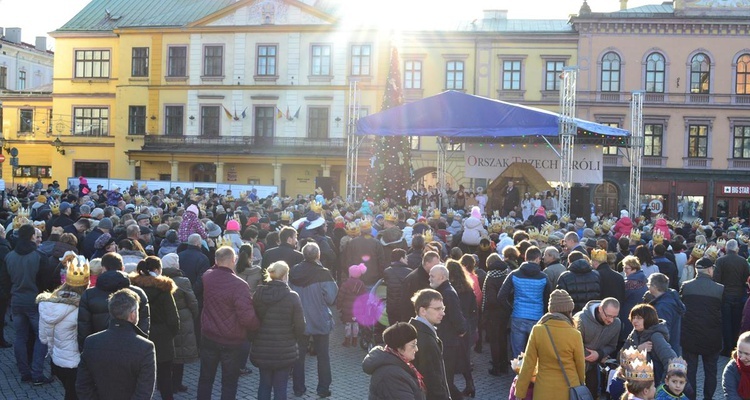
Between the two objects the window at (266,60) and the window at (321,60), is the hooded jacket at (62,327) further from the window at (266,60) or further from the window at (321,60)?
the window at (266,60)

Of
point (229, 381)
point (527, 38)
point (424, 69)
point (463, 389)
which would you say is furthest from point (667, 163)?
point (229, 381)

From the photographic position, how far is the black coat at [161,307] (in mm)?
7523

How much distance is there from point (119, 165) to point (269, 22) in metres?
12.7

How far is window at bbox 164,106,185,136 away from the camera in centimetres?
4506

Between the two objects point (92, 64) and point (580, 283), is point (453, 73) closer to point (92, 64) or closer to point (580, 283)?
point (92, 64)

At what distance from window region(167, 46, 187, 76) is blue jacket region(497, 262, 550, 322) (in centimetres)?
3894

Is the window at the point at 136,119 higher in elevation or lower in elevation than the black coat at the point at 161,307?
higher

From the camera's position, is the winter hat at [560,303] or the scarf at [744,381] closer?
the scarf at [744,381]

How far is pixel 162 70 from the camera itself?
4516 cm

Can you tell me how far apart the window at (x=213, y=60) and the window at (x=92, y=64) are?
6.86 metres

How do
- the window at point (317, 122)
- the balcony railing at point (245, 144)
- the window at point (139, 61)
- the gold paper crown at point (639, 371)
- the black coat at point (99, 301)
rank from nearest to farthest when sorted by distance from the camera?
the gold paper crown at point (639, 371)
the black coat at point (99, 301)
the balcony railing at point (245, 144)
the window at point (317, 122)
the window at point (139, 61)

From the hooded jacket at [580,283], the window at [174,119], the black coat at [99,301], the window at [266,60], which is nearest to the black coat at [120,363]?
the black coat at [99,301]

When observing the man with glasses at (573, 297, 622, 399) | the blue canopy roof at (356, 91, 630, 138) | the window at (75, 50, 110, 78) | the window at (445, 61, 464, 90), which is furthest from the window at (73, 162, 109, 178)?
the man with glasses at (573, 297, 622, 399)

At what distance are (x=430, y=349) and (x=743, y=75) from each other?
41783 millimetres
